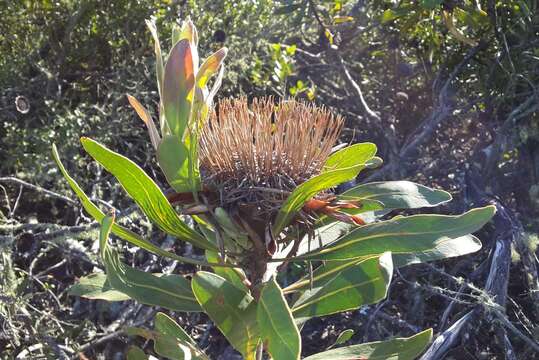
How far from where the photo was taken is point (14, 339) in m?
2.33

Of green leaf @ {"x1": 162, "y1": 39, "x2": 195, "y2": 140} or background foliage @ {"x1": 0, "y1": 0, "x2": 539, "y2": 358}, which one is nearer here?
green leaf @ {"x1": 162, "y1": 39, "x2": 195, "y2": 140}

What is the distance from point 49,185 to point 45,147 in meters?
0.20

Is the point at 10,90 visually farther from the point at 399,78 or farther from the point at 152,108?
the point at 399,78

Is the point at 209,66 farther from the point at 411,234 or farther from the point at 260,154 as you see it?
the point at 411,234

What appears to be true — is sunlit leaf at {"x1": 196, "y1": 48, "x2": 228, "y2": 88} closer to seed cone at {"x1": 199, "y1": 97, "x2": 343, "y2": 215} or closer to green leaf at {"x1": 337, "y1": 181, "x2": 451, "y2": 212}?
seed cone at {"x1": 199, "y1": 97, "x2": 343, "y2": 215}

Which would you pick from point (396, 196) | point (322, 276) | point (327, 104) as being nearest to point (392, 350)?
point (322, 276)

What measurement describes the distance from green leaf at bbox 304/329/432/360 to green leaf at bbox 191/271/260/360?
22 centimetres

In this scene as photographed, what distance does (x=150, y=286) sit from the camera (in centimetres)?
142

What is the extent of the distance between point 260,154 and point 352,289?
0.33 m

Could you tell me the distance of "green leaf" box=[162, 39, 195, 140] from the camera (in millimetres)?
1291

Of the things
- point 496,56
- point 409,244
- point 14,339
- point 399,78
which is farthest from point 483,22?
point 14,339

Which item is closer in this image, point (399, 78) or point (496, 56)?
point (496, 56)

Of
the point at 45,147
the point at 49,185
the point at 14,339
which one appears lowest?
the point at 14,339

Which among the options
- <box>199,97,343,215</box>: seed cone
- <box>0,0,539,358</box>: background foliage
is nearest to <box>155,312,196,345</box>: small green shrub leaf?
<box>199,97,343,215</box>: seed cone
